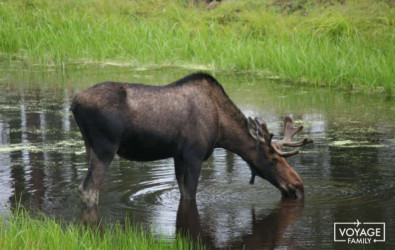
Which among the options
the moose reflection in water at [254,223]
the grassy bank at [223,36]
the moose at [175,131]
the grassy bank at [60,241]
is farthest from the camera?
the grassy bank at [223,36]

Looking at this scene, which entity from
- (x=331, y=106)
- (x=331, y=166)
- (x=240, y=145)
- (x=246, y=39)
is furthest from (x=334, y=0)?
(x=240, y=145)

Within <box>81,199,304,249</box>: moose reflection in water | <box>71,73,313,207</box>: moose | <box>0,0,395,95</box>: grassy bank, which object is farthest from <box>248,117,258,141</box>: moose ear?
<box>0,0,395,95</box>: grassy bank

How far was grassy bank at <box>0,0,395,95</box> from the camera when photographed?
49.2ft

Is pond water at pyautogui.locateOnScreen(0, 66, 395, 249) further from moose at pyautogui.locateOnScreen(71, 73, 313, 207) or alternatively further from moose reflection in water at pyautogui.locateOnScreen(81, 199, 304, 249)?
moose at pyautogui.locateOnScreen(71, 73, 313, 207)

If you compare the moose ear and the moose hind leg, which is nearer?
the moose hind leg

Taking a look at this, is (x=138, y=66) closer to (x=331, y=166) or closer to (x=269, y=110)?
(x=269, y=110)

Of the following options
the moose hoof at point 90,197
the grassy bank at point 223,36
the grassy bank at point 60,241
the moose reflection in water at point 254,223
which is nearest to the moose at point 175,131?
→ the moose hoof at point 90,197

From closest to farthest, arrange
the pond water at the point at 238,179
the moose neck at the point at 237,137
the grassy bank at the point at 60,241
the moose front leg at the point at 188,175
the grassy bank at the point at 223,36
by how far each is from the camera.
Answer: the grassy bank at the point at 60,241 < the pond water at the point at 238,179 < the moose front leg at the point at 188,175 < the moose neck at the point at 237,137 < the grassy bank at the point at 223,36

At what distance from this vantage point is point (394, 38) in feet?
51.5

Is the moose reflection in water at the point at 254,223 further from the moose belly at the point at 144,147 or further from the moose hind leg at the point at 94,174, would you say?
the moose belly at the point at 144,147

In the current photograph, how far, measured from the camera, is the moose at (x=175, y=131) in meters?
7.56

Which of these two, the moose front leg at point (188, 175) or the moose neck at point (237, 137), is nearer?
the moose front leg at point (188, 175)
